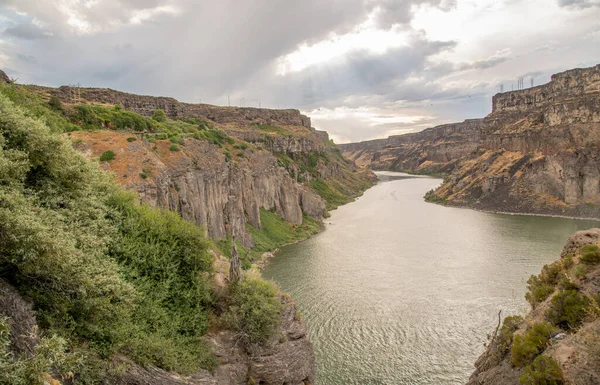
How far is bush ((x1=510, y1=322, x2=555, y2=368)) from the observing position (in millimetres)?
14688

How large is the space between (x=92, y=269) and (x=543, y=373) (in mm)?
16096

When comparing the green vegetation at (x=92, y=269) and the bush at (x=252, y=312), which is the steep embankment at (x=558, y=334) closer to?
the bush at (x=252, y=312)

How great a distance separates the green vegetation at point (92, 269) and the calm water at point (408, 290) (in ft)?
39.3

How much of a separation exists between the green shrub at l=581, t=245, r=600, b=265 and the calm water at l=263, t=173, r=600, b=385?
Result: 1173 cm

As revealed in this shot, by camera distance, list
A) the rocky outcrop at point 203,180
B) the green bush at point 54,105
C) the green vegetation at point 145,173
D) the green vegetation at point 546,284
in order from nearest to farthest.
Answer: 1. the green vegetation at point 546,284
2. the green vegetation at point 145,173
3. the rocky outcrop at point 203,180
4. the green bush at point 54,105

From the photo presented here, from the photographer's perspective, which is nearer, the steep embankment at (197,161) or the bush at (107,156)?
the bush at (107,156)

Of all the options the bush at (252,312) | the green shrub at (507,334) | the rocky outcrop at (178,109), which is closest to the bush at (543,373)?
the green shrub at (507,334)

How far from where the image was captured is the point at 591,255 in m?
16.5

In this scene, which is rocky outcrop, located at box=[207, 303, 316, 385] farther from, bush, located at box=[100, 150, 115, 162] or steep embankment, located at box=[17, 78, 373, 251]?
bush, located at box=[100, 150, 115, 162]

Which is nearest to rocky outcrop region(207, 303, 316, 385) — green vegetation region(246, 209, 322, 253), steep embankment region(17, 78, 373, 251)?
steep embankment region(17, 78, 373, 251)

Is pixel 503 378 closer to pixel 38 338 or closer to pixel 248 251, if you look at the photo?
pixel 38 338

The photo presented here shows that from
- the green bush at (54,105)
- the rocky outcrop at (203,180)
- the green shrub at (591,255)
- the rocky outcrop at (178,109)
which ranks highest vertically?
the rocky outcrop at (178,109)

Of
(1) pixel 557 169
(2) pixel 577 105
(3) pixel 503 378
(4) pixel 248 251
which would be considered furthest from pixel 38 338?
(2) pixel 577 105

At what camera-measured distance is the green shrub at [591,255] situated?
1638 cm
